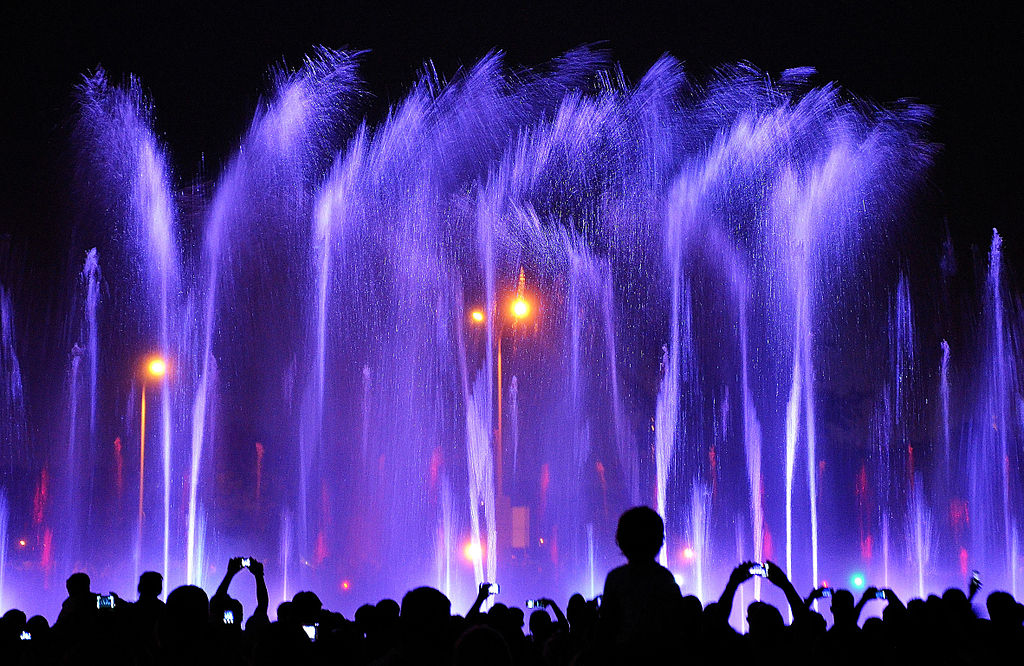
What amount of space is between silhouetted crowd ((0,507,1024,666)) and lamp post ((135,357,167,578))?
22517 millimetres

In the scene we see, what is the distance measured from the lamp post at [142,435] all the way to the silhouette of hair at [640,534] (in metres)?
25.2

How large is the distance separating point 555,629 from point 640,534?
3123 mm

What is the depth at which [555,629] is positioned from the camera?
25.7ft

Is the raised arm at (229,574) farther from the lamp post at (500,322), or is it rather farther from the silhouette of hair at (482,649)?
the lamp post at (500,322)

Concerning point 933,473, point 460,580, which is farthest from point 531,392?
point 933,473

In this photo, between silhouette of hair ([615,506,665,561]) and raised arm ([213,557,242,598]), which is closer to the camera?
silhouette of hair ([615,506,665,561])

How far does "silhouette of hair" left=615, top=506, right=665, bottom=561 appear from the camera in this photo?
498cm

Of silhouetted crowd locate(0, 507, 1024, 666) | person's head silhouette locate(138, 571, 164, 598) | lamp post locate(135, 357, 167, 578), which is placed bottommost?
silhouetted crowd locate(0, 507, 1024, 666)

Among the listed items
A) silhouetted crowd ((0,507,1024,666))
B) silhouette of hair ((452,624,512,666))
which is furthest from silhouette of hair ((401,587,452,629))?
silhouette of hair ((452,624,512,666))

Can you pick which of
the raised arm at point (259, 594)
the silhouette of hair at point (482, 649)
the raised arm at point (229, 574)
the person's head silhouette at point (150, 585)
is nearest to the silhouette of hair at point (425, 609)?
the silhouette of hair at point (482, 649)

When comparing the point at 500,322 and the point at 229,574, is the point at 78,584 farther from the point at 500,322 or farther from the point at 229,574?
the point at 500,322

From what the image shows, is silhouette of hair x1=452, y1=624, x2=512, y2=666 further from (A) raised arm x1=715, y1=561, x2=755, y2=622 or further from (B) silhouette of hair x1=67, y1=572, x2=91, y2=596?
(B) silhouette of hair x1=67, y1=572, x2=91, y2=596

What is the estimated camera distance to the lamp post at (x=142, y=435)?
1174 inches

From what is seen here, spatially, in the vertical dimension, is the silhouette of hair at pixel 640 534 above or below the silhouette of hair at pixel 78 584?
above
